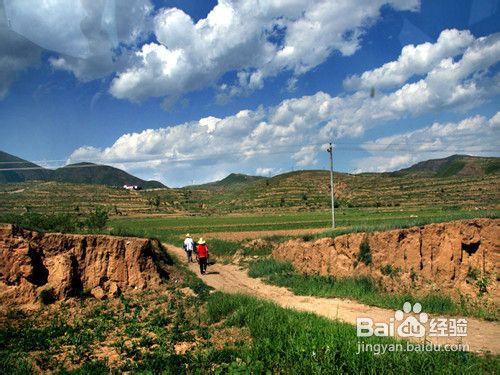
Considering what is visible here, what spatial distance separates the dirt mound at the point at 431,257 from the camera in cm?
1586

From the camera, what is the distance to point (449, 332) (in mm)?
10828

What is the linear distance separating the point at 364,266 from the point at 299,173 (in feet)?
435

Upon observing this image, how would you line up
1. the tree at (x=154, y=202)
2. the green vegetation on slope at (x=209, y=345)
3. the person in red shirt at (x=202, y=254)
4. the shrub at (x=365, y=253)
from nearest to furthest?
1. the green vegetation on slope at (x=209, y=345)
2. the shrub at (x=365, y=253)
3. the person in red shirt at (x=202, y=254)
4. the tree at (x=154, y=202)

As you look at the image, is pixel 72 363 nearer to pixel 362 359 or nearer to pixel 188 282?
pixel 362 359

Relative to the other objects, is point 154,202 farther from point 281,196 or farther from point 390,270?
point 390,270

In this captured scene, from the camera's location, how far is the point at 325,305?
47.3 feet

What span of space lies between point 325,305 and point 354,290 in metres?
1.97

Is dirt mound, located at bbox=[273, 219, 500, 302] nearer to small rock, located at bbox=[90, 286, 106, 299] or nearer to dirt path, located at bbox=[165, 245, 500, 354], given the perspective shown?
dirt path, located at bbox=[165, 245, 500, 354]

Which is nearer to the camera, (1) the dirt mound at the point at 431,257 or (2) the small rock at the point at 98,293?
(2) the small rock at the point at 98,293

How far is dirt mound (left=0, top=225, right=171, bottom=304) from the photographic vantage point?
13.6m

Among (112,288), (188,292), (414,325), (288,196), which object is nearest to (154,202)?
(288,196)

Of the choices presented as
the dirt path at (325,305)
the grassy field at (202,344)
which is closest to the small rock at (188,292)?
the dirt path at (325,305)

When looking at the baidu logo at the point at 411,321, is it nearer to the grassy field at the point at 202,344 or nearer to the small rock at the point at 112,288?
Answer: the grassy field at the point at 202,344

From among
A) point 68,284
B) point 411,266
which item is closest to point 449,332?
A: point 411,266
